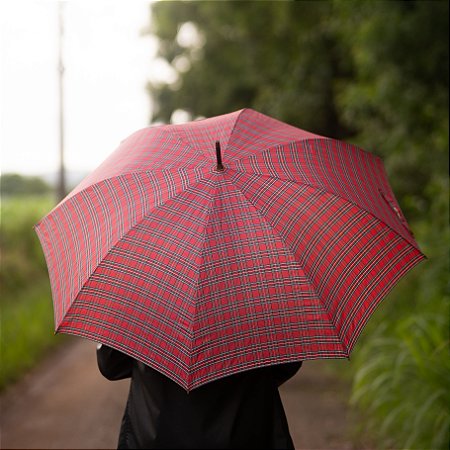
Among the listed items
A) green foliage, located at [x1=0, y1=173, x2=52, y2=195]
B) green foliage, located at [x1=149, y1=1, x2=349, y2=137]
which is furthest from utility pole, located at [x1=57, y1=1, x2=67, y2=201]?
green foliage, located at [x1=149, y1=1, x2=349, y2=137]

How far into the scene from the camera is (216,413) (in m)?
2.46

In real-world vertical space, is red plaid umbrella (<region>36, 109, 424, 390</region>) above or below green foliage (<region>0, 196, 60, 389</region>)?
above

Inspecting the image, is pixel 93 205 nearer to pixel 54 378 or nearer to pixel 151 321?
pixel 151 321

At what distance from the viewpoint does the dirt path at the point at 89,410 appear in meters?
5.66

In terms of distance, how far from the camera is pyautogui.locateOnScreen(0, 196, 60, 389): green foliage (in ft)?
26.8

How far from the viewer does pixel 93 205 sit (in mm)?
2625

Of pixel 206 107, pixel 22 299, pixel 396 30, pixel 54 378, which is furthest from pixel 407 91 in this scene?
pixel 206 107

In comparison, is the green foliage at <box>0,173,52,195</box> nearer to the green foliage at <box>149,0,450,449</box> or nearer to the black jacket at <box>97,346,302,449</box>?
the green foliage at <box>149,0,450,449</box>

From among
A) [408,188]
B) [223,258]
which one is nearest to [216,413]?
[223,258]

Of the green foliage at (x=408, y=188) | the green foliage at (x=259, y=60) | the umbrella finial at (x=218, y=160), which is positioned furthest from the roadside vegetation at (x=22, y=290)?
the umbrella finial at (x=218, y=160)

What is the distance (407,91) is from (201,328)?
4.52 m

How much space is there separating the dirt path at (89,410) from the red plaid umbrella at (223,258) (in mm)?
3332

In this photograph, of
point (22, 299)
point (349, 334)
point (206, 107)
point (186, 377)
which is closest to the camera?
point (186, 377)

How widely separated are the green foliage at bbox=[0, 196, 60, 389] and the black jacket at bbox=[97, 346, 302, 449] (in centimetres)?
526
